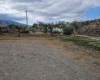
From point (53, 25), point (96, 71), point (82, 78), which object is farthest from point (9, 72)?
point (53, 25)

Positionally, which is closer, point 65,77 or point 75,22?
point 65,77

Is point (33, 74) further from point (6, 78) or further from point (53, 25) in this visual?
point (53, 25)

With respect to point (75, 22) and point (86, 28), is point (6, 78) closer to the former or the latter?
point (75, 22)

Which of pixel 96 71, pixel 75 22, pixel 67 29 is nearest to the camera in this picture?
pixel 96 71

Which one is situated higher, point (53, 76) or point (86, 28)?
point (86, 28)

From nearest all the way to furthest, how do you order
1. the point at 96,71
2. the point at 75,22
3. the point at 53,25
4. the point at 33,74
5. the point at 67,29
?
the point at 33,74, the point at 96,71, the point at 75,22, the point at 53,25, the point at 67,29

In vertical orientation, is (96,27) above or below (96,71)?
above

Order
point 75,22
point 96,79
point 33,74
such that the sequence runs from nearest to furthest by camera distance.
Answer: point 96,79 → point 33,74 → point 75,22

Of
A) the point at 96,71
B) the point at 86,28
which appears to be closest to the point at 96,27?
the point at 86,28

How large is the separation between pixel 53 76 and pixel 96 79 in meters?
1.26

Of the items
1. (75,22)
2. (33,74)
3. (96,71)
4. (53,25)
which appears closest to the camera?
(33,74)

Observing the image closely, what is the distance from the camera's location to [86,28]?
24.4 meters

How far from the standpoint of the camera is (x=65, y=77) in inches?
109

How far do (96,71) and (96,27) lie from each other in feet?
67.3
